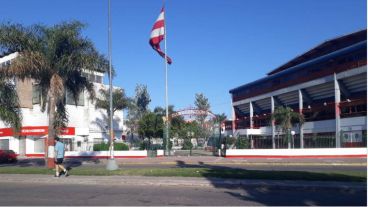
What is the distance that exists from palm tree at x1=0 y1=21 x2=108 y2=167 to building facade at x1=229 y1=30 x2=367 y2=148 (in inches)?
845

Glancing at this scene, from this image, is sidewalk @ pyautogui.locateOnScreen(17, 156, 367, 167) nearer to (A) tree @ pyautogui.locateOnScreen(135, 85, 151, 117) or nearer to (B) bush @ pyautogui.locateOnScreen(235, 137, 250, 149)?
(B) bush @ pyautogui.locateOnScreen(235, 137, 250, 149)

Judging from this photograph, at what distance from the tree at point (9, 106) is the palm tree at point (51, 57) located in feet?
2.27

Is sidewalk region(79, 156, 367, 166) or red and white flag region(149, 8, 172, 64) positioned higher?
red and white flag region(149, 8, 172, 64)

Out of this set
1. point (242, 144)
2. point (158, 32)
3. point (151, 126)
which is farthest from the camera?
point (151, 126)

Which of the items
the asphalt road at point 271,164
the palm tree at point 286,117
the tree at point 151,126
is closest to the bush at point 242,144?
the asphalt road at point 271,164

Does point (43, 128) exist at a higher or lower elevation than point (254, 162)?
higher

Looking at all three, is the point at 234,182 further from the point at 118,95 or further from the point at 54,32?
the point at 118,95

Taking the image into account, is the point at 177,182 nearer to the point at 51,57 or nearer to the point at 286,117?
the point at 51,57

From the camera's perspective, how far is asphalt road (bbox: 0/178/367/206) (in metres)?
11.9

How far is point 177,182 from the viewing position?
16.3 metres

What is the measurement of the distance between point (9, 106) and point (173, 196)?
539 inches

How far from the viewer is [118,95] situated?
67.6m

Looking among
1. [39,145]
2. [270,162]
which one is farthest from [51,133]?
[39,145]

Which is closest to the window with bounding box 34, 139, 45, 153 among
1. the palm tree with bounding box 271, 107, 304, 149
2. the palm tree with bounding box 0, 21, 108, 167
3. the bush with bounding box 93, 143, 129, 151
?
the bush with bounding box 93, 143, 129, 151
